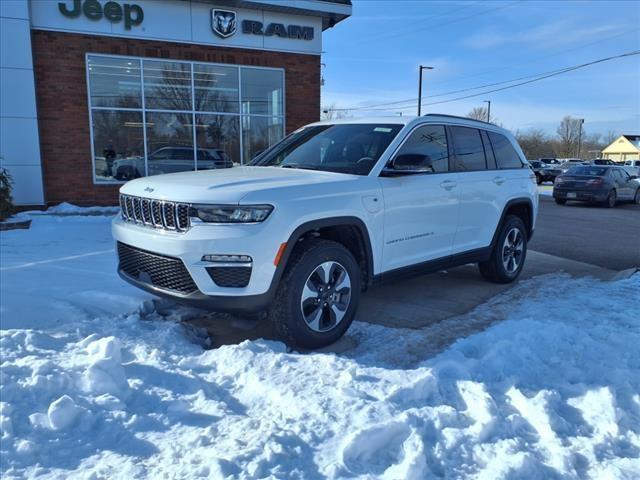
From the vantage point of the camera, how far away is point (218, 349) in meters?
3.82

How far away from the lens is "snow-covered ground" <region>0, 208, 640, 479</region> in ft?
8.34

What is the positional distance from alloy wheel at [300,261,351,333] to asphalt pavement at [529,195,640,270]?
5.16 m

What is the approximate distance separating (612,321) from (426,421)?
261 cm

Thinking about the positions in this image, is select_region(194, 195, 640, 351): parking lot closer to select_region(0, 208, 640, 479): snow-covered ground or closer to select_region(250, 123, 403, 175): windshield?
select_region(0, 208, 640, 479): snow-covered ground

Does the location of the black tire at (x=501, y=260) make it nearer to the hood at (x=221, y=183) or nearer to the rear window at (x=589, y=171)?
the hood at (x=221, y=183)

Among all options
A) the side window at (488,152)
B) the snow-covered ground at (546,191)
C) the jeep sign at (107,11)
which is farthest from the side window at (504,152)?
the snow-covered ground at (546,191)

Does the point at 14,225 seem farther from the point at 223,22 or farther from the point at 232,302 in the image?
the point at 232,302

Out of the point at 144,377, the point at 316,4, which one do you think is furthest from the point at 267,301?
the point at 316,4

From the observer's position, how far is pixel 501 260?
612 centimetres

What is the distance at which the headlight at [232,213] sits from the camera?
11.6ft

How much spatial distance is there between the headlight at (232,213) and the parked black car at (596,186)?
17.6m

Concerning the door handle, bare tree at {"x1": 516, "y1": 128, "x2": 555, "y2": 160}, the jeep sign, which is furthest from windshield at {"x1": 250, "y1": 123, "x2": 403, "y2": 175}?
bare tree at {"x1": 516, "y1": 128, "x2": 555, "y2": 160}

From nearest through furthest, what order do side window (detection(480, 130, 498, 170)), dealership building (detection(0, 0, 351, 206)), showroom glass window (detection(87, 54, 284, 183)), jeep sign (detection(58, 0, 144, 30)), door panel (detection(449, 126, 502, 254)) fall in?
door panel (detection(449, 126, 502, 254)), side window (detection(480, 130, 498, 170)), dealership building (detection(0, 0, 351, 206)), jeep sign (detection(58, 0, 144, 30)), showroom glass window (detection(87, 54, 284, 183))

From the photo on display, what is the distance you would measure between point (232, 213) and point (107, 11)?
9.81 m
